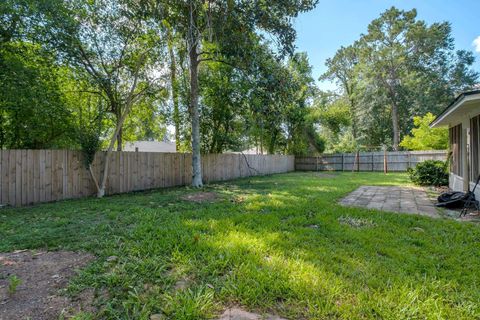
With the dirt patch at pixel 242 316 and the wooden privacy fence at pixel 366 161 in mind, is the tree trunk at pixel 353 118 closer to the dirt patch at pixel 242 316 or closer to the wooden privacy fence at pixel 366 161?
the wooden privacy fence at pixel 366 161

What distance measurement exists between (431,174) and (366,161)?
8895mm

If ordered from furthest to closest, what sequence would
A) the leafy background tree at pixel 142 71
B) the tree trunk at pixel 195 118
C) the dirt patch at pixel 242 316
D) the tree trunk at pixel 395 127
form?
the tree trunk at pixel 395 127, the tree trunk at pixel 195 118, the leafy background tree at pixel 142 71, the dirt patch at pixel 242 316

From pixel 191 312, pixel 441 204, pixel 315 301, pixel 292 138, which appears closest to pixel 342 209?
pixel 441 204

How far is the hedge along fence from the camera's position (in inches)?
194

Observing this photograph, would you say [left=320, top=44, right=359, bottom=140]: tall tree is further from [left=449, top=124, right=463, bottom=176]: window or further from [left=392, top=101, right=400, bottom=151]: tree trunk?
[left=449, top=124, right=463, bottom=176]: window

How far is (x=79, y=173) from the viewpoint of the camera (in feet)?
19.3

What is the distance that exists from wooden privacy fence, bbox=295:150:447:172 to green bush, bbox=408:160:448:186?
6.44 m

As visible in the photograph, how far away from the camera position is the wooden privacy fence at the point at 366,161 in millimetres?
14192

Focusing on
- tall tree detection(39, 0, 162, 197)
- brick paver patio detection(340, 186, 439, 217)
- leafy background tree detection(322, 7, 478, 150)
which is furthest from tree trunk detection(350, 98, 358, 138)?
tall tree detection(39, 0, 162, 197)

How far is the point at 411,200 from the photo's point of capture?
5.32m

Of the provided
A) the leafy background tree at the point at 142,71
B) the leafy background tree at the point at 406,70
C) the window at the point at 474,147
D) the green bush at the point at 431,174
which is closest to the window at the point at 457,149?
the green bush at the point at 431,174

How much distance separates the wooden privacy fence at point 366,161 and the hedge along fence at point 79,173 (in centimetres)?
891

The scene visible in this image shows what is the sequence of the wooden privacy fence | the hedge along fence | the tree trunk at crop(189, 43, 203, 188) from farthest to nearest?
the wooden privacy fence, the tree trunk at crop(189, 43, 203, 188), the hedge along fence

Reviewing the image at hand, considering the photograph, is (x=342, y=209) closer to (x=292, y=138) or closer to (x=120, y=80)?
(x=120, y=80)
